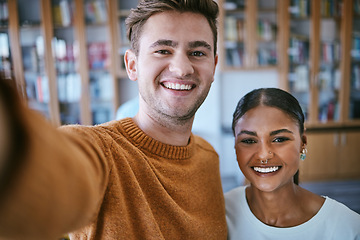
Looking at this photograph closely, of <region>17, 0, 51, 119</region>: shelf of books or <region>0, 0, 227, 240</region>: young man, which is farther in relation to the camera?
<region>17, 0, 51, 119</region>: shelf of books

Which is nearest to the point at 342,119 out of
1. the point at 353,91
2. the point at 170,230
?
the point at 353,91

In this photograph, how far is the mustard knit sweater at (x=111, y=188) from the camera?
0.34 meters

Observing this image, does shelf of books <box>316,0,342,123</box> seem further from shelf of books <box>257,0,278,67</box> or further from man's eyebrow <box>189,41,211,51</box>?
man's eyebrow <box>189,41,211,51</box>

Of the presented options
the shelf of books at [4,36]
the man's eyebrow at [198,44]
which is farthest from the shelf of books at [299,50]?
the shelf of books at [4,36]

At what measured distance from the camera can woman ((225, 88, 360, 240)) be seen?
1044 mm

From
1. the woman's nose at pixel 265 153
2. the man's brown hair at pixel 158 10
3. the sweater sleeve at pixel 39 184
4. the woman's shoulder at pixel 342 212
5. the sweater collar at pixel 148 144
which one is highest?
the man's brown hair at pixel 158 10

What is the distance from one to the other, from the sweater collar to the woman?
0.95ft

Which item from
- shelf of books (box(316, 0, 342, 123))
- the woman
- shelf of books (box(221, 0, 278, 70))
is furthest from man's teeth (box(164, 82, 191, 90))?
shelf of books (box(316, 0, 342, 123))

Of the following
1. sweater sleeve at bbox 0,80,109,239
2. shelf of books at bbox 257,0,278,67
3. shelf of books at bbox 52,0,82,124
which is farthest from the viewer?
shelf of books at bbox 257,0,278,67

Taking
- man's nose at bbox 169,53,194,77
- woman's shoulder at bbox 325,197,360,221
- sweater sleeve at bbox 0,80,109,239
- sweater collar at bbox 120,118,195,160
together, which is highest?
man's nose at bbox 169,53,194,77

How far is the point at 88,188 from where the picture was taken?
0.46 metres

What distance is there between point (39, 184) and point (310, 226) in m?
1.03

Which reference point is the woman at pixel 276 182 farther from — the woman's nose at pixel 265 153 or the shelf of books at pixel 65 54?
the shelf of books at pixel 65 54

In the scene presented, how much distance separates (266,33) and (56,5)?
122 inches
